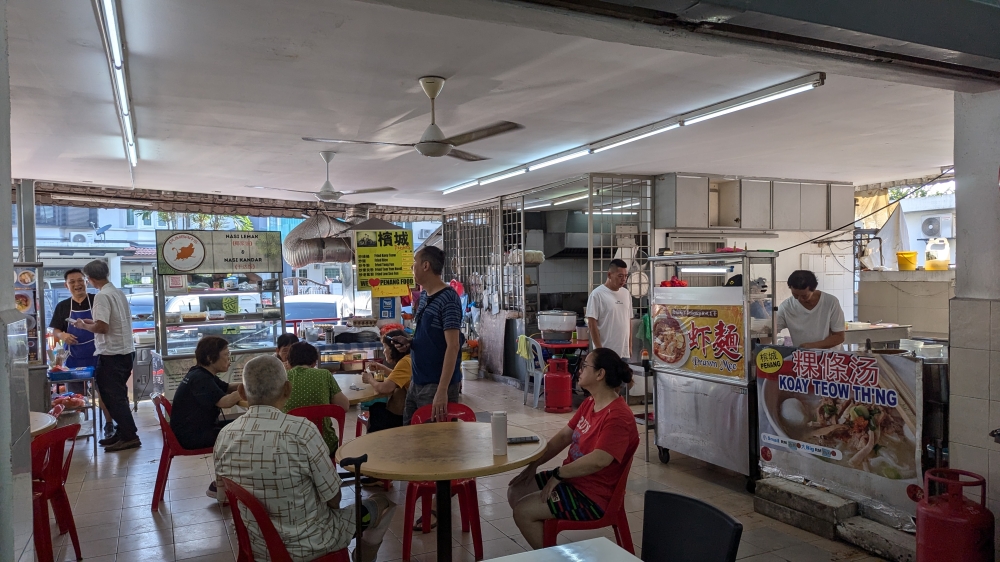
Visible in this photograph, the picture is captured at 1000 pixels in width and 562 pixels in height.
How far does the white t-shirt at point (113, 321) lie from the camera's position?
6043 millimetres

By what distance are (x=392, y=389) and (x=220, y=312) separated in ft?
11.0

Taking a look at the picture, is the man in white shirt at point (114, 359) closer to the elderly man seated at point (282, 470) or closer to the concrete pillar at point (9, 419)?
the elderly man seated at point (282, 470)

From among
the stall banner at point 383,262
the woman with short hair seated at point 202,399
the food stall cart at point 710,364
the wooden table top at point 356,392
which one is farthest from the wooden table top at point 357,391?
the food stall cart at point 710,364

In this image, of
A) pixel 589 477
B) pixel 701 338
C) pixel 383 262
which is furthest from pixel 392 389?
pixel 701 338

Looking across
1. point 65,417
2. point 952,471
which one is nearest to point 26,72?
point 65,417

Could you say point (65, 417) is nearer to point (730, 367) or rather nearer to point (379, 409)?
point (379, 409)

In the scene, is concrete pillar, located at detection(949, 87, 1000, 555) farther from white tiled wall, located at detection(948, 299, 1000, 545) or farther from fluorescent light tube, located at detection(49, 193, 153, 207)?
fluorescent light tube, located at detection(49, 193, 153, 207)

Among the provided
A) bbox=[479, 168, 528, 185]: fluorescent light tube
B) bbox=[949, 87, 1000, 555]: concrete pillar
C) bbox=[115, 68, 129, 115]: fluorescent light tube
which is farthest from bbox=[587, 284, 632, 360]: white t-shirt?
bbox=[115, 68, 129, 115]: fluorescent light tube

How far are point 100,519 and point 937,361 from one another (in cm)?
544

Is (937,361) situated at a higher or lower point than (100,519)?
higher

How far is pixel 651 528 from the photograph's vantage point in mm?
2258

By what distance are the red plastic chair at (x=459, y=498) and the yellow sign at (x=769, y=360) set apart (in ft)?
6.80

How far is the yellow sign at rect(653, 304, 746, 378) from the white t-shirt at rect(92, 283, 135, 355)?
5063 mm

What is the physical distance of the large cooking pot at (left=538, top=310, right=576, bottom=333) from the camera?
8023 mm
